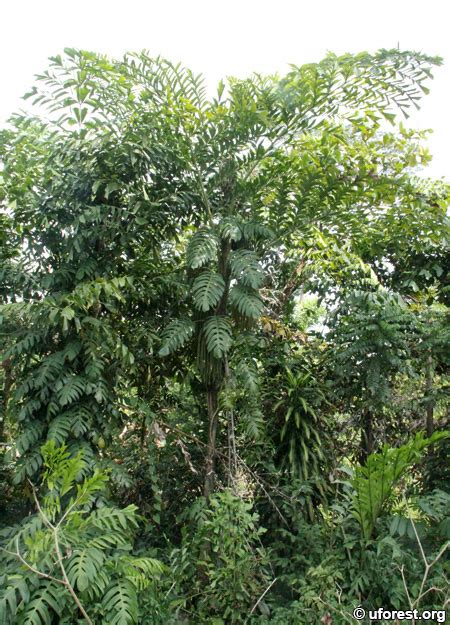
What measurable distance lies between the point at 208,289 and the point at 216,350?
410 millimetres

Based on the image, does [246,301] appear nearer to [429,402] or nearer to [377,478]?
[377,478]

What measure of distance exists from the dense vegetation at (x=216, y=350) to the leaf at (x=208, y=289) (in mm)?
21

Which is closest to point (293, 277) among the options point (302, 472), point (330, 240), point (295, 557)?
point (330, 240)

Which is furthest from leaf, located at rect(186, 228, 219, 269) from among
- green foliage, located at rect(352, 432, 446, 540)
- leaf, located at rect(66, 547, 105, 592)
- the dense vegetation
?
leaf, located at rect(66, 547, 105, 592)

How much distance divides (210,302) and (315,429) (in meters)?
1.40

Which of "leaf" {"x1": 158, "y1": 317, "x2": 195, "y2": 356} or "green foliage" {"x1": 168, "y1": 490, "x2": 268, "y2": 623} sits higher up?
"leaf" {"x1": 158, "y1": 317, "x2": 195, "y2": 356}

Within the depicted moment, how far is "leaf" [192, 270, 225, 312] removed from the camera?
10.5 feet

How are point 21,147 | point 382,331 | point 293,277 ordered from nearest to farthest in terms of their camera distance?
point 21,147 → point 382,331 → point 293,277

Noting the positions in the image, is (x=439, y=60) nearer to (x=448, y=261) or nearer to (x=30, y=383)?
(x=448, y=261)

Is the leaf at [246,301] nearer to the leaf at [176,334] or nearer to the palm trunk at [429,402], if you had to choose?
the leaf at [176,334]

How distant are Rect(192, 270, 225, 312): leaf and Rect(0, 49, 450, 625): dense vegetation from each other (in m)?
0.02

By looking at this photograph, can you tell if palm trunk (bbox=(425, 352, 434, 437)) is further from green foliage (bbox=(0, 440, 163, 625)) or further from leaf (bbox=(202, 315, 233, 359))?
green foliage (bbox=(0, 440, 163, 625))

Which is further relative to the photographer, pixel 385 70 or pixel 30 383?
pixel 385 70

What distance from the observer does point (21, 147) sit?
11.4 feet
